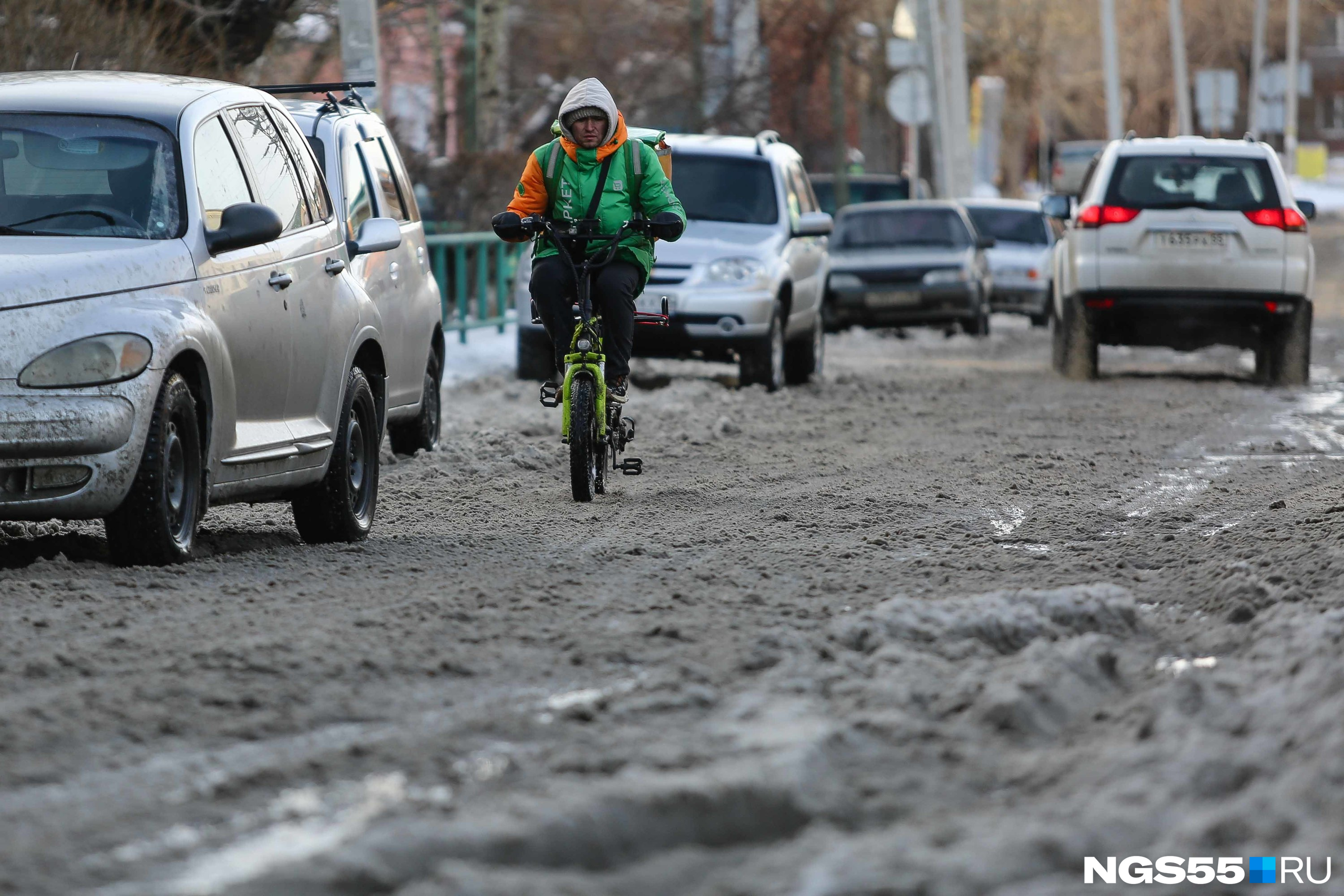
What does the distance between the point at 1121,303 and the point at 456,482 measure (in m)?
8.05

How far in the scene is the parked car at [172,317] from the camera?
646 centimetres

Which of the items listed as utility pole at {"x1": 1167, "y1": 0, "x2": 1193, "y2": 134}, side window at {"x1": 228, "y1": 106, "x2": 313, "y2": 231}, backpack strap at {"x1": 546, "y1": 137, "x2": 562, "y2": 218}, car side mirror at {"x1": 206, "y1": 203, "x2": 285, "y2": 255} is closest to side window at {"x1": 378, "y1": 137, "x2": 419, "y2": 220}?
backpack strap at {"x1": 546, "y1": 137, "x2": 562, "y2": 218}

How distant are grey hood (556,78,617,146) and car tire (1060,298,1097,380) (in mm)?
8439

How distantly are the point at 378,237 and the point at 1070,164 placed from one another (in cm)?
6463

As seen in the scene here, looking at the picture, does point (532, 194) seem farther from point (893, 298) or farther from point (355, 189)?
point (893, 298)

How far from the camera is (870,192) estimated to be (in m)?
37.3

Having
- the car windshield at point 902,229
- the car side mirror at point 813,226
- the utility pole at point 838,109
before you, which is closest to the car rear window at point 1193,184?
the car side mirror at point 813,226

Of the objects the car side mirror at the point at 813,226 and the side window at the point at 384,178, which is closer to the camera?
the side window at the point at 384,178

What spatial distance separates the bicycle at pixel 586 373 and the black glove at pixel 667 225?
0.12ft

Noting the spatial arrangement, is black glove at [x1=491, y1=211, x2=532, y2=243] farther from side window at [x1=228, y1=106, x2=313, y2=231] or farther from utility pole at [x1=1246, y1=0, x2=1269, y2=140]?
utility pole at [x1=1246, y1=0, x2=1269, y2=140]

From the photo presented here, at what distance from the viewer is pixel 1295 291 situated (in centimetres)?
1669

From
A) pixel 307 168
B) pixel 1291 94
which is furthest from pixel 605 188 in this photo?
pixel 1291 94

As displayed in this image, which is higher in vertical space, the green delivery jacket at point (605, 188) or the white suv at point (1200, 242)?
the green delivery jacket at point (605, 188)

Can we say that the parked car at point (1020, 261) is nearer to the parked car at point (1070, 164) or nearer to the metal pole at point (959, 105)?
the metal pole at point (959, 105)
